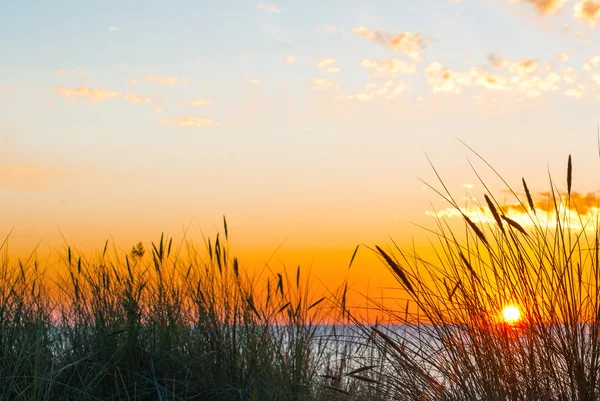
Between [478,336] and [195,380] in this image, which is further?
[195,380]

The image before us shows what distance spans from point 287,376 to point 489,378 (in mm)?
1492

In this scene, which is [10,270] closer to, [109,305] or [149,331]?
[109,305]

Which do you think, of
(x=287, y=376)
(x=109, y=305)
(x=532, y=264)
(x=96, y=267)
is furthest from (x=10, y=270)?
(x=532, y=264)

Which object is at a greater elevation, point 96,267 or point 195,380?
point 96,267

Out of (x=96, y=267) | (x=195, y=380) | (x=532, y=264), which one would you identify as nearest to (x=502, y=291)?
(x=532, y=264)

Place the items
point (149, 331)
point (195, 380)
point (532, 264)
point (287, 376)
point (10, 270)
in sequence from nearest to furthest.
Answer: point (532, 264)
point (287, 376)
point (195, 380)
point (149, 331)
point (10, 270)

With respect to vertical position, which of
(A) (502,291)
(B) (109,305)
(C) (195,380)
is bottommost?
(C) (195,380)

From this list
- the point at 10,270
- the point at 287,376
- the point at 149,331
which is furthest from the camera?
the point at 10,270

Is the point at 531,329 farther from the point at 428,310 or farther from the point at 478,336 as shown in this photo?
the point at 428,310

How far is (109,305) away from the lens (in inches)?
197

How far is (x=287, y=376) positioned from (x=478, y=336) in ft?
4.66

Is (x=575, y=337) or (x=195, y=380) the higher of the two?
(x=575, y=337)

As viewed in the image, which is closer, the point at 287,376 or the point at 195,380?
the point at 287,376

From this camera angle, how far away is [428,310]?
3.13 m
